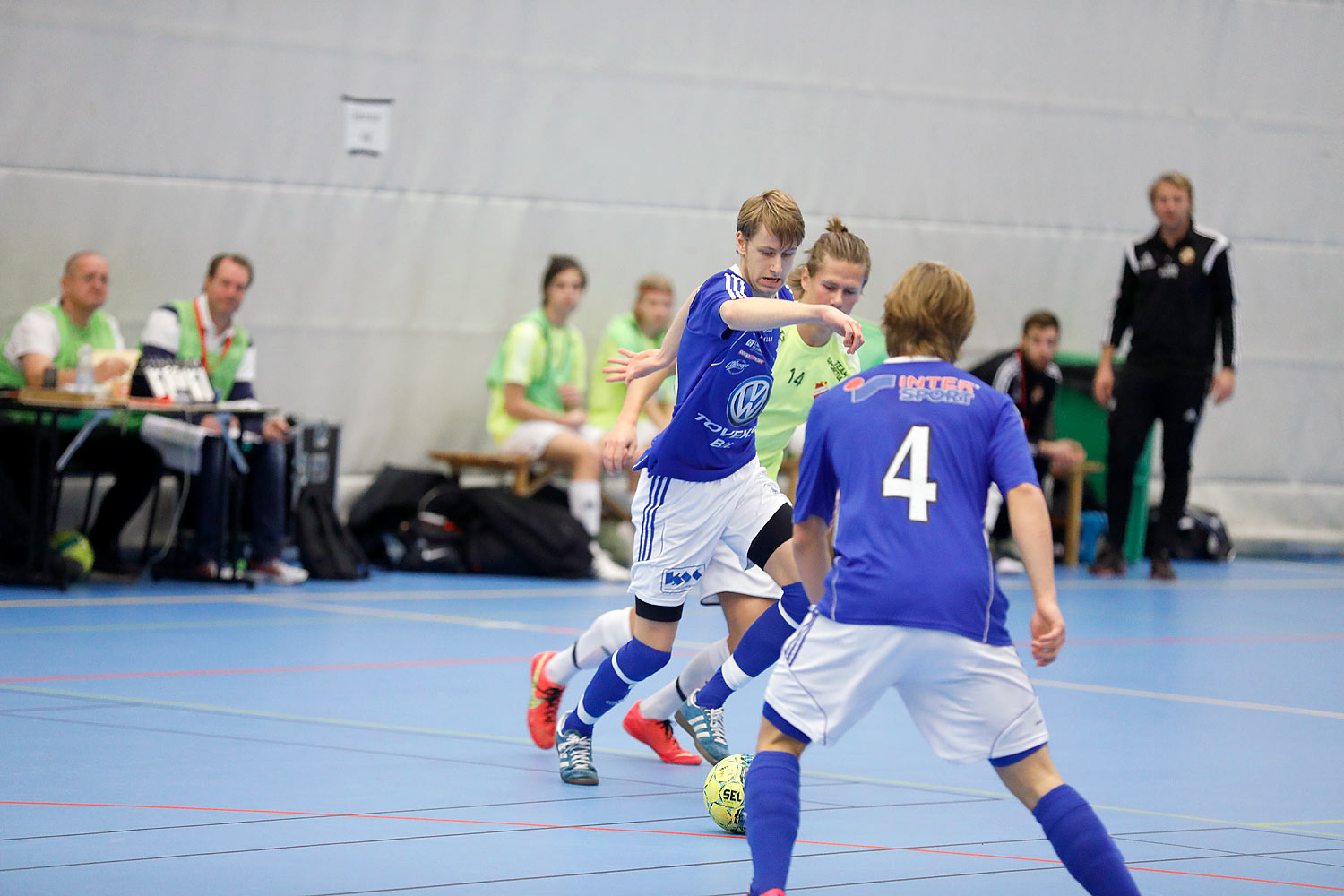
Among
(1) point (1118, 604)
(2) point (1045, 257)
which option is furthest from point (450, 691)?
(2) point (1045, 257)

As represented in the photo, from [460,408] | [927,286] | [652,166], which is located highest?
[652,166]

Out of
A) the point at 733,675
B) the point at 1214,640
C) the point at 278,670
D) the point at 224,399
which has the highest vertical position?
the point at 224,399

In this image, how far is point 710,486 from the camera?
184 inches

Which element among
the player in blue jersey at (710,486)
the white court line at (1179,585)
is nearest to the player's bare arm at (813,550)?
the player in blue jersey at (710,486)

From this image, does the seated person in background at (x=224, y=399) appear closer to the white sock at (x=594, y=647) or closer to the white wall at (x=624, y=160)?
the white wall at (x=624, y=160)

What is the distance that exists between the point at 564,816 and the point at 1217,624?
5.68 meters

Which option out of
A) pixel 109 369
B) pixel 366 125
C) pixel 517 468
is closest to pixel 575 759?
pixel 109 369

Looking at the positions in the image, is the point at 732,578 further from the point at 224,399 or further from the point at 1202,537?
the point at 1202,537

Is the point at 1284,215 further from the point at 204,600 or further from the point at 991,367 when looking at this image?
the point at 204,600

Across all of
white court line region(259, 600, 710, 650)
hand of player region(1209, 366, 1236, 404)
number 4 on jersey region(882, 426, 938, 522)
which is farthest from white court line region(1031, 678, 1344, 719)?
hand of player region(1209, 366, 1236, 404)

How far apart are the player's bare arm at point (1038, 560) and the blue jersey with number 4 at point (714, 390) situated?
1.34 m

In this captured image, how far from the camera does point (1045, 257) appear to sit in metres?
13.4

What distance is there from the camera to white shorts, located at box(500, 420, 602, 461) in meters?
10.6

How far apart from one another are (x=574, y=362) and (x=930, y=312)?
25.5ft
